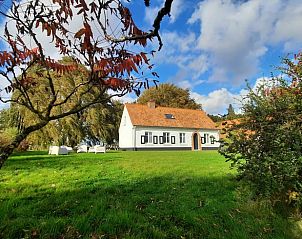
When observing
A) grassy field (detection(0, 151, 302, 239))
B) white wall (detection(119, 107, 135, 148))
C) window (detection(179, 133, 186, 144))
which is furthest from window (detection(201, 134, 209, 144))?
grassy field (detection(0, 151, 302, 239))

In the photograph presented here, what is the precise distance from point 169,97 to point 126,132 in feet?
52.8

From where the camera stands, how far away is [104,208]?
4.52m

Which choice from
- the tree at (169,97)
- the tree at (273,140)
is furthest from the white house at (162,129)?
the tree at (273,140)

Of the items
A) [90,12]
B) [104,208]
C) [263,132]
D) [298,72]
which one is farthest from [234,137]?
[90,12]

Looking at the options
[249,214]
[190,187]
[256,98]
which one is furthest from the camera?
[190,187]

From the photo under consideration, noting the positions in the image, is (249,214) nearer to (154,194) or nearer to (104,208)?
(154,194)

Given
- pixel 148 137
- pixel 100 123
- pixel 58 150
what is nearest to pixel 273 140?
pixel 58 150

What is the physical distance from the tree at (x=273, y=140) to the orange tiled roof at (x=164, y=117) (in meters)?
30.4

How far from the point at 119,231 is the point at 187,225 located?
100cm

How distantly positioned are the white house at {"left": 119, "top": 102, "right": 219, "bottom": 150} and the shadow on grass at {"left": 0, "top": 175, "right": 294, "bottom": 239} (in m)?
28.9

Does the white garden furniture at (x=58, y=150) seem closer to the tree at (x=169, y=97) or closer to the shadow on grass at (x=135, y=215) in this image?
the shadow on grass at (x=135, y=215)

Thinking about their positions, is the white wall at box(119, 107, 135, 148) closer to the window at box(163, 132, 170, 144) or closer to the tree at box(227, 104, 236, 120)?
the window at box(163, 132, 170, 144)

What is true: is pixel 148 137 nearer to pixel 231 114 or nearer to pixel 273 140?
pixel 231 114

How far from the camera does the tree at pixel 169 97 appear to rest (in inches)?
1925
